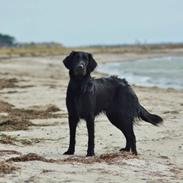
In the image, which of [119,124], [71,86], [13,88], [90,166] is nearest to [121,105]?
[119,124]

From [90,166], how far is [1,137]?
336 centimetres

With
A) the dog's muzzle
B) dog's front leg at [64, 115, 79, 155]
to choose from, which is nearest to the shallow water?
dog's front leg at [64, 115, 79, 155]

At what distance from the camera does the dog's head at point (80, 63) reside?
31.8 feet

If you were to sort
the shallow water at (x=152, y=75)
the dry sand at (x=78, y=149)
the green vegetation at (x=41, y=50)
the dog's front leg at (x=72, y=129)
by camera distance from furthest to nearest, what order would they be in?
the green vegetation at (x=41, y=50)
the shallow water at (x=152, y=75)
the dog's front leg at (x=72, y=129)
the dry sand at (x=78, y=149)

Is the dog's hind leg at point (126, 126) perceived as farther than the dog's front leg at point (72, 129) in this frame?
Yes

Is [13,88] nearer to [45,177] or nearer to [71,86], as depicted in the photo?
[71,86]

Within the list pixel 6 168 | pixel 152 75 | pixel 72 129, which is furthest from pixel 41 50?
pixel 6 168

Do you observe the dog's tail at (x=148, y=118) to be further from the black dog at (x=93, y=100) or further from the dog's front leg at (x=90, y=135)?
the dog's front leg at (x=90, y=135)

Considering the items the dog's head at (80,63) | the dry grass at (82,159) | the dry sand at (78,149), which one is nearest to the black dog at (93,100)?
the dog's head at (80,63)

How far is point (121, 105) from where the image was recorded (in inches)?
416

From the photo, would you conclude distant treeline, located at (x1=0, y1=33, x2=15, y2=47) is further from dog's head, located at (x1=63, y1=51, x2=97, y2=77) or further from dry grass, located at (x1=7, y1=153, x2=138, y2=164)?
dry grass, located at (x1=7, y1=153, x2=138, y2=164)

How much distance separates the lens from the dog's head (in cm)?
970

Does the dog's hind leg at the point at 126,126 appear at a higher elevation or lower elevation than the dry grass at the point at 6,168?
higher

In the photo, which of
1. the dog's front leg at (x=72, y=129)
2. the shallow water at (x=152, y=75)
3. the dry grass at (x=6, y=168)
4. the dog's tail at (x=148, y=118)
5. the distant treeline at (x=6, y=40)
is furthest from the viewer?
the distant treeline at (x=6, y=40)
